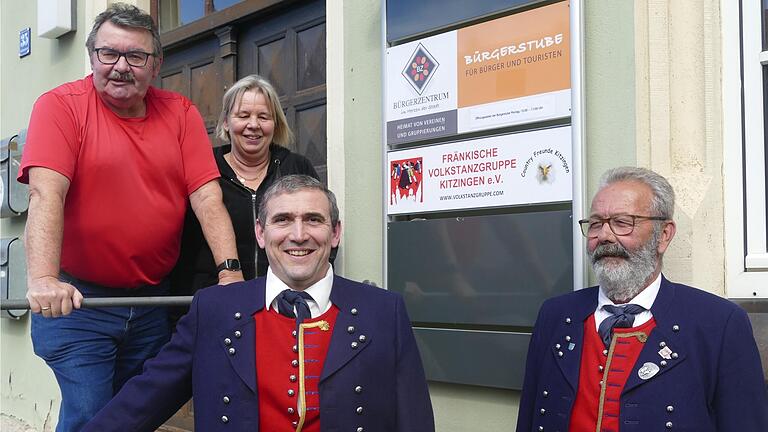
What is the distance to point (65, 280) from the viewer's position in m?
3.13

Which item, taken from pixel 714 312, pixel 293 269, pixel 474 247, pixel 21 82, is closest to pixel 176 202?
pixel 293 269

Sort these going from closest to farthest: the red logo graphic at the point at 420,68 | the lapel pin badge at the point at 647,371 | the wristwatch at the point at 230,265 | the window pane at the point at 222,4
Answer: the lapel pin badge at the point at 647,371
the wristwatch at the point at 230,265
the red logo graphic at the point at 420,68
the window pane at the point at 222,4

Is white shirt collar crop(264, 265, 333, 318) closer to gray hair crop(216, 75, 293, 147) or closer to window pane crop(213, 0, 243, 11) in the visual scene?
gray hair crop(216, 75, 293, 147)

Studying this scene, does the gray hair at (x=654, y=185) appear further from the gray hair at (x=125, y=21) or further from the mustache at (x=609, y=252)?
the gray hair at (x=125, y=21)

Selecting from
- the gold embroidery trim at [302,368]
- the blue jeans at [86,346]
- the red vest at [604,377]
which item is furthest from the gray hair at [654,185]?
the blue jeans at [86,346]

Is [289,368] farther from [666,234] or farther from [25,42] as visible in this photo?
[25,42]

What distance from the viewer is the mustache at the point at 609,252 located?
2.69 m

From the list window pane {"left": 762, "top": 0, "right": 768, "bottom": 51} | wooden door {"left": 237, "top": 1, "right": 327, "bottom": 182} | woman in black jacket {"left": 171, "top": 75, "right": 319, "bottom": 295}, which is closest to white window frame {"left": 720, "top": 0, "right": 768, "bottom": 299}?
window pane {"left": 762, "top": 0, "right": 768, "bottom": 51}

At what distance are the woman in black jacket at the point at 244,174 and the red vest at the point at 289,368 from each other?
3.40ft

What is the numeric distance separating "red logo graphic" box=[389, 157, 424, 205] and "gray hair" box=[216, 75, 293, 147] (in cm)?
47

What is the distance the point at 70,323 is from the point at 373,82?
5.62 feet

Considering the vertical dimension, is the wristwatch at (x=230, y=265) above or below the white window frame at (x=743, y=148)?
below

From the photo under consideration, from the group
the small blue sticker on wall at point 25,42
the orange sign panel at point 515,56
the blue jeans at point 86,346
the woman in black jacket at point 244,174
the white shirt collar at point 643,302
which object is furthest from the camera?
the small blue sticker on wall at point 25,42

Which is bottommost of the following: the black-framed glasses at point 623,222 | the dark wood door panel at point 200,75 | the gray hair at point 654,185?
the black-framed glasses at point 623,222
